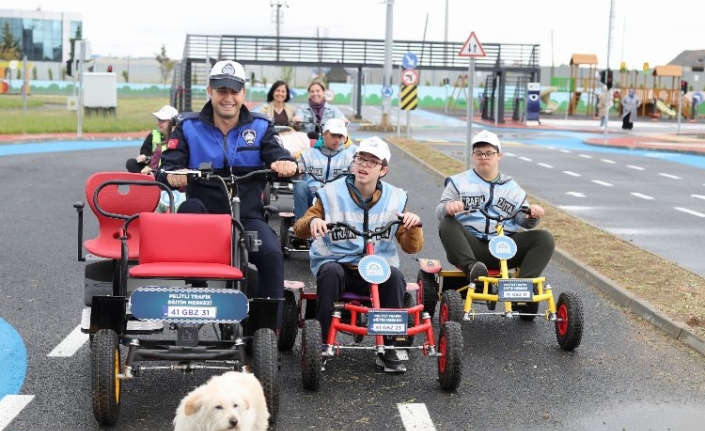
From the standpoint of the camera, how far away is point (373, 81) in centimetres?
9794

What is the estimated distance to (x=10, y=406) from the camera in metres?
5.98

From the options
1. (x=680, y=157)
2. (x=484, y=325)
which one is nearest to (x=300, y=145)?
(x=484, y=325)

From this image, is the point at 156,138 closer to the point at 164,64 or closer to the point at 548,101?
the point at 548,101

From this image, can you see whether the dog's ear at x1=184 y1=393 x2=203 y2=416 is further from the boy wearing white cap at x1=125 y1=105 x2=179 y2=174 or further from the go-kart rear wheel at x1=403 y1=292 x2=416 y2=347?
the boy wearing white cap at x1=125 y1=105 x2=179 y2=174

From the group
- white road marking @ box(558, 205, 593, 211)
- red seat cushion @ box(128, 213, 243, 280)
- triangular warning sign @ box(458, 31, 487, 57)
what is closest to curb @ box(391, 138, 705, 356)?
red seat cushion @ box(128, 213, 243, 280)

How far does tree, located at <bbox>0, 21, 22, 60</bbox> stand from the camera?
102875 mm

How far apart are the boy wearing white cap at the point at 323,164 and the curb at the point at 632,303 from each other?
2.48 m

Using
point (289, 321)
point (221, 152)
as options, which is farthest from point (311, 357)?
point (221, 152)

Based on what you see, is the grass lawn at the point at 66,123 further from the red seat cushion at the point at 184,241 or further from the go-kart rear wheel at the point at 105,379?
the go-kart rear wheel at the point at 105,379

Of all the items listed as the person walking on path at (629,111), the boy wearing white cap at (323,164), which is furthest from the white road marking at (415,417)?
the person walking on path at (629,111)

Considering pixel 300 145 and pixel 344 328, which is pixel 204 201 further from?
pixel 300 145

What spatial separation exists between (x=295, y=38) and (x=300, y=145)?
39.3m

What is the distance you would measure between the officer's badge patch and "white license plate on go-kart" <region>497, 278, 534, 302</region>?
2.11m

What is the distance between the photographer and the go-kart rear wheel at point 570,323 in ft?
24.6
